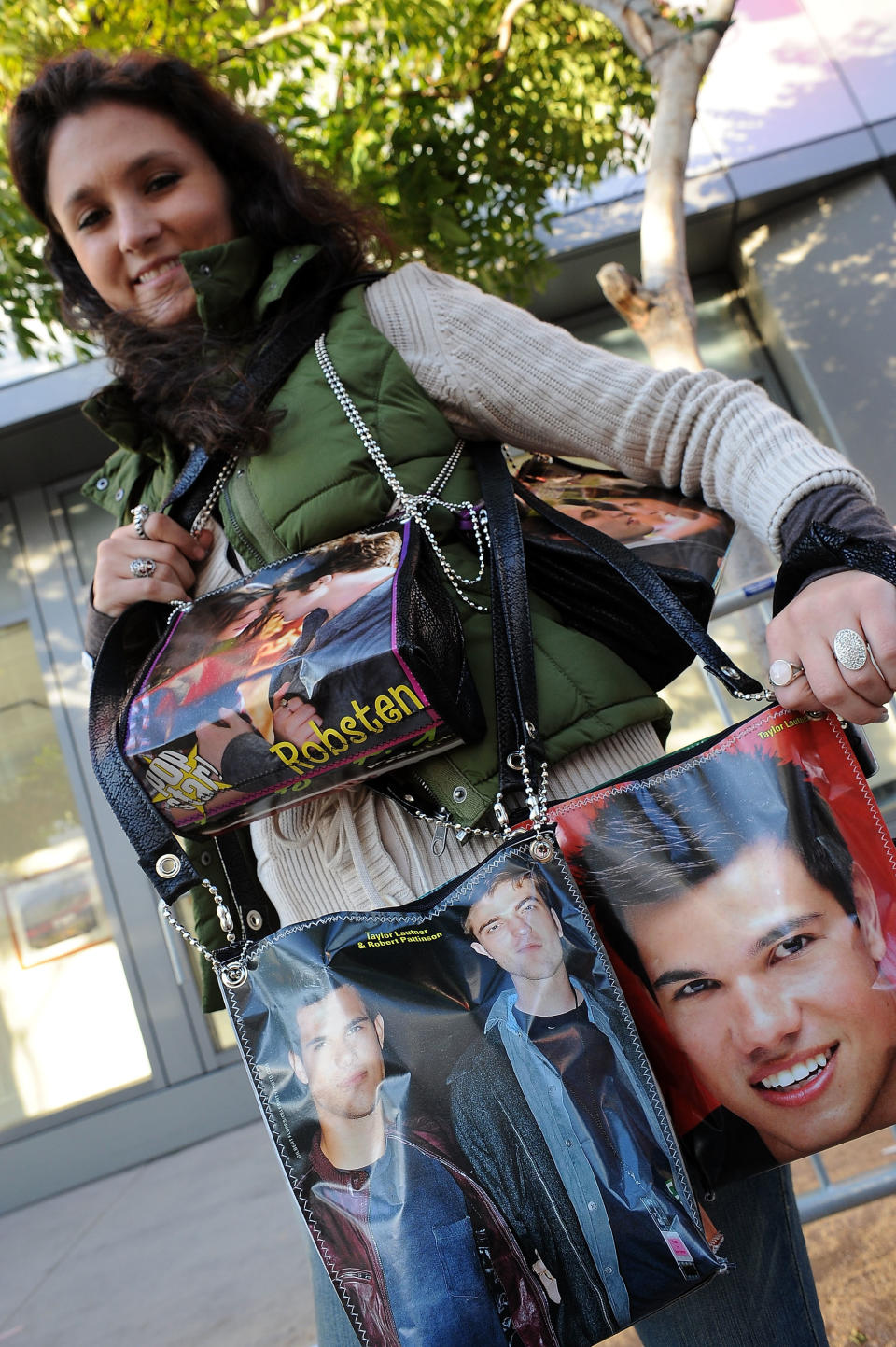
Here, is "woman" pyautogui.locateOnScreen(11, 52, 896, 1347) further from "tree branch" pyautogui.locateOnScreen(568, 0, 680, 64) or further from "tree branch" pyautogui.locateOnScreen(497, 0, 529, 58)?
"tree branch" pyautogui.locateOnScreen(497, 0, 529, 58)

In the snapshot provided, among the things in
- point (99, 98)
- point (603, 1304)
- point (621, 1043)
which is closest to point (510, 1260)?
point (603, 1304)

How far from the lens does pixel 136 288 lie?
145cm

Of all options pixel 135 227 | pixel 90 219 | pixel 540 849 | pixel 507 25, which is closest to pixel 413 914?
pixel 540 849

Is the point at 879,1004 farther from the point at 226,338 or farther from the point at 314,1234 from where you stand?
the point at 226,338

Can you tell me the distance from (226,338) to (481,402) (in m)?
0.37

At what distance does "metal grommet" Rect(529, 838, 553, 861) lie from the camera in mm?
846

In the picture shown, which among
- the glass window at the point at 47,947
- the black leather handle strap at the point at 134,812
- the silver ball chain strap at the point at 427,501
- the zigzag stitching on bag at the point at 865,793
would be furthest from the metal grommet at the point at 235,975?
the glass window at the point at 47,947

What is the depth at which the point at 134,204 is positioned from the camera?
1404 mm

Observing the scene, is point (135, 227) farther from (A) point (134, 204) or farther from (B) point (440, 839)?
(B) point (440, 839)

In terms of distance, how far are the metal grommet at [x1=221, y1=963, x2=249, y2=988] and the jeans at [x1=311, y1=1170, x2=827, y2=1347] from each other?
0.42 metres

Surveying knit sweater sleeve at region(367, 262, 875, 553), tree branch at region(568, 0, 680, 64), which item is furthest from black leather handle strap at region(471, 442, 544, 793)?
tree branch at region(568, 0, 680, 64)

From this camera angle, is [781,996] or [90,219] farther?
[90,219]

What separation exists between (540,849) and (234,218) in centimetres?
116

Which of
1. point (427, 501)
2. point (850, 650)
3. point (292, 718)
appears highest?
point (427, 501)
